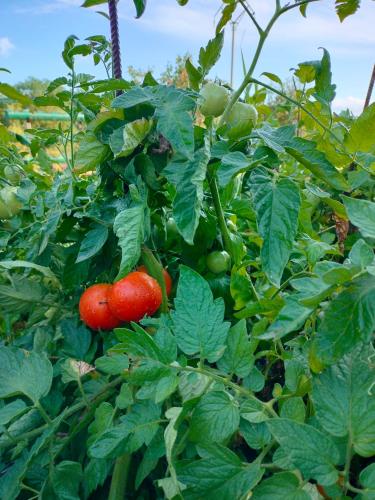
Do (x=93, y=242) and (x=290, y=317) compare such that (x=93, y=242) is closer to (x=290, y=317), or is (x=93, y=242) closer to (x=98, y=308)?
(x=98, y=308)

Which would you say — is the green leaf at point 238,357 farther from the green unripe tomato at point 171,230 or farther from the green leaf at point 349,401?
the green unripe tomato at point 171,230

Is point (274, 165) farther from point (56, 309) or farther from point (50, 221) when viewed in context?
point (56, 309)

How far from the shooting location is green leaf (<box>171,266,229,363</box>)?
0.50 m

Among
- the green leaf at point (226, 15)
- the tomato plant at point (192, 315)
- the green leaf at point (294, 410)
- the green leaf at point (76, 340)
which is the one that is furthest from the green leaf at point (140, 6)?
the green leaf at point (294, 410)

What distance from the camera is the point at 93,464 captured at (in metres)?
0.59

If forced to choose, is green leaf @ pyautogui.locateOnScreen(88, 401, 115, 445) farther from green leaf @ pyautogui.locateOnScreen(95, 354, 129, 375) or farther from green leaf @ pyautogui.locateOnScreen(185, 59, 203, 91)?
green leaf @ pyautogui.locateOnScreen(185, 59, 203, 91)

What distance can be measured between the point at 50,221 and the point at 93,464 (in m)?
0.31

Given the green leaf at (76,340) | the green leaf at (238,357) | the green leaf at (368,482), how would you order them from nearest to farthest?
the green leaf at (368,482)
the green leaf at (238,357)
the green leaf at (76,340)

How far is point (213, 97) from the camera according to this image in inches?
27.6

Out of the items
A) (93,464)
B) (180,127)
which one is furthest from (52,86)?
(93,464)

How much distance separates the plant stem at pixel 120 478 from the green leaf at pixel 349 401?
0.26 m

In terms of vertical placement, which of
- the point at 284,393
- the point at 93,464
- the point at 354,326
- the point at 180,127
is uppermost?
the point at 180,127

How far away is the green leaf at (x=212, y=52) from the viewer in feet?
2.28

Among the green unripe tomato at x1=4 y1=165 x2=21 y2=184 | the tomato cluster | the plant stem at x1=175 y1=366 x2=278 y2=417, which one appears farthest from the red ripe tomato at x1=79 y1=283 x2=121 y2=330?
the green unripe tomato at x1=4 y1=165 x2=21 y2=184
